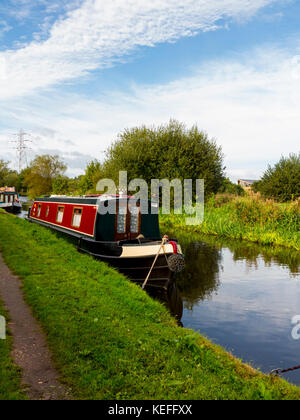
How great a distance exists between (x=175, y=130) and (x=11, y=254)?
22.0 m

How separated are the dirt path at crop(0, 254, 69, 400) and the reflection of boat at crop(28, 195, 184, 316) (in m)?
4.11

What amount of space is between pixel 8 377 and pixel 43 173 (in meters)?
68.2

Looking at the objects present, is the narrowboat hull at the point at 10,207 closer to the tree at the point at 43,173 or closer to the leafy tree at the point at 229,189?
the leafy tree at the point at 229,189

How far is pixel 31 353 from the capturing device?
4.71 m

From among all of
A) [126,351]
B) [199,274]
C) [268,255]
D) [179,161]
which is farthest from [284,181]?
[126,351]

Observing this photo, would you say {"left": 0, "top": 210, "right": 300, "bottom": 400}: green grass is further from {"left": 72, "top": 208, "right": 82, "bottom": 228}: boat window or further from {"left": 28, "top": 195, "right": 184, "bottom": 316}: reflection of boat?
{"left": 72, "top": 208, "right": 82, "bottom": 228}: boat window

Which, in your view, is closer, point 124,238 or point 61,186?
point 124,238

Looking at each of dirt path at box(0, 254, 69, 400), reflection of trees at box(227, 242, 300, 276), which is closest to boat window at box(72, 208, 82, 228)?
dirt path at box(0, 254, 69, 400)

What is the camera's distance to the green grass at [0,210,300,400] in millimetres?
4164

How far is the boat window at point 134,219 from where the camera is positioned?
1219cm

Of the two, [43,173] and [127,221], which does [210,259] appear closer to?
[127,221]

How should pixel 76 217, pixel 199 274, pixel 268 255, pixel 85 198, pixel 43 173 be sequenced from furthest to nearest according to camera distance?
pixel 43 173 → pixel 268 255 → pixel 76 217 → pixel 85 198 → pixel 199 274

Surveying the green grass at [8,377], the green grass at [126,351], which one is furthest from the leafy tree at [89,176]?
the green grass at [8,377]
